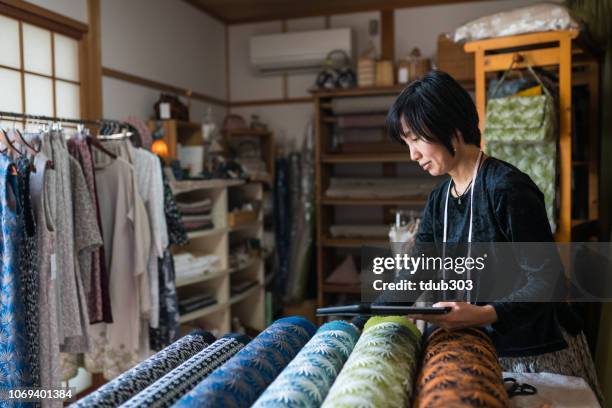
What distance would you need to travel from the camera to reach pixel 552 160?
2748mm

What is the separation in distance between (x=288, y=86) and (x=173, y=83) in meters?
1.14

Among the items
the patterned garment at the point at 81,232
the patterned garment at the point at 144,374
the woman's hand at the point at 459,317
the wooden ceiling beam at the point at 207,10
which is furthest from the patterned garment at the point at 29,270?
the wooden ceiling beam at the point at 207,10

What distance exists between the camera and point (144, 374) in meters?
0.88

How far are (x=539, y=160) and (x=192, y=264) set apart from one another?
2074mm

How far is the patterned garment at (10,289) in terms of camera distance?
6.51 feet

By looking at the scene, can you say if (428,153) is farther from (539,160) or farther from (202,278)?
(202,278)

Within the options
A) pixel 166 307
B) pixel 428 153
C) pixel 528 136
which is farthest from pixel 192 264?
pixel 428 153

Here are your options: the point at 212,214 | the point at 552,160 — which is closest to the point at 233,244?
the point at 212,214

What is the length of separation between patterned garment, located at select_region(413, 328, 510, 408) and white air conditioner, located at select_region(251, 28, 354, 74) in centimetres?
400

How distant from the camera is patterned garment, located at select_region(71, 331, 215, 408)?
0.79 metres

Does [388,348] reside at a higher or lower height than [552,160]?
lower

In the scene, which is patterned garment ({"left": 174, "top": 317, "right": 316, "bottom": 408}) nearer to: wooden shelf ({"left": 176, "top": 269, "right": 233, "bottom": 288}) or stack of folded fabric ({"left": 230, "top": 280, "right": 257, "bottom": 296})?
wooden shelf ({"left": 176, "top": 269, "right": 233, "bottom": 288})

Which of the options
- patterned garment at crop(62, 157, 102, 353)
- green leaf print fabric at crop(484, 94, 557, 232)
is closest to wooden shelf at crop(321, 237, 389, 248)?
green leaf print fabric at crop(484, 94, 557, 232)

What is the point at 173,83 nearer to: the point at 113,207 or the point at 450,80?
the point at 113,207
